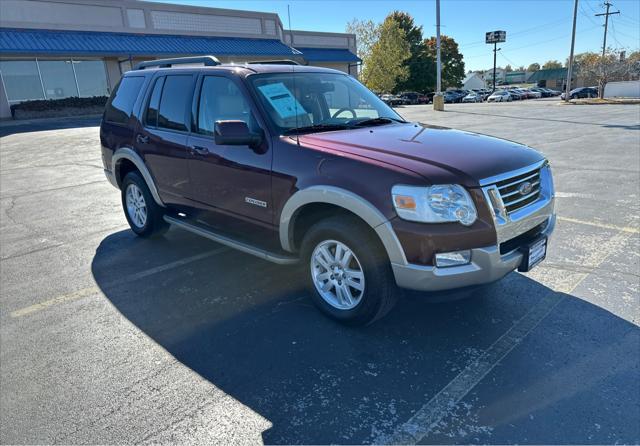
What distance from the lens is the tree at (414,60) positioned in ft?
203

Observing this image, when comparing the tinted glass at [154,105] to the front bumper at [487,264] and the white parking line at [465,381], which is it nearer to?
the front bumper at [487,264]

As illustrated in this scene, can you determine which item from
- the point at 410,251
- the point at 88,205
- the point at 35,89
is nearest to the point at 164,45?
the point at 35,89


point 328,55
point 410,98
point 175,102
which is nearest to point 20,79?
point 328,55

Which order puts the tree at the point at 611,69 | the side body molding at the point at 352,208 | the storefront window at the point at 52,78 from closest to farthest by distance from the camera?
the side body molding at the point at 352,208
the storefront window at the point at 52,78
the tree at the point at 611,69

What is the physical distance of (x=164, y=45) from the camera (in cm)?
2841

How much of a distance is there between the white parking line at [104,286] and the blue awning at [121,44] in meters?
23.8

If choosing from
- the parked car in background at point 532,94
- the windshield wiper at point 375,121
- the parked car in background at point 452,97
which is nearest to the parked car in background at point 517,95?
the parked car in background at point 532,94

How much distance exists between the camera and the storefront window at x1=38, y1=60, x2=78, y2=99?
2627cm

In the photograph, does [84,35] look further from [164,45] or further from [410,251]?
[410,251]

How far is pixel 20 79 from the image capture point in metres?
25.5

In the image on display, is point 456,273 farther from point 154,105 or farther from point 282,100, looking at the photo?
point 154,105

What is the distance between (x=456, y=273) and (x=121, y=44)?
29.1 meters

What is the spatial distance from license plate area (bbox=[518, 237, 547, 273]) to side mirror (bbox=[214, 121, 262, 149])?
2218 mm

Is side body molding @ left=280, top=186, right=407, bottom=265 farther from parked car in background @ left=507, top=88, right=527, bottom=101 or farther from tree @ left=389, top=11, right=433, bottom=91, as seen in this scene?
tree @ left=389, top=11, right=433, bottom=91
